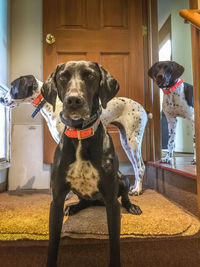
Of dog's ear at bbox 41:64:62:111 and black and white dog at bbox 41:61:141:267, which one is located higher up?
dog's ear at bbox 41:64:62:111

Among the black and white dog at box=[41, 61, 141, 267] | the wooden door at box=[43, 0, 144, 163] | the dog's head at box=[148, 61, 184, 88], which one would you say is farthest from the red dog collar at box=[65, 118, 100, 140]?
the wooden door at box=[43, 0, 144, 163]

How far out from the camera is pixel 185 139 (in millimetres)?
4391

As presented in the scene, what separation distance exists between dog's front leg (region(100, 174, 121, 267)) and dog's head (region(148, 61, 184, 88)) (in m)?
1.60

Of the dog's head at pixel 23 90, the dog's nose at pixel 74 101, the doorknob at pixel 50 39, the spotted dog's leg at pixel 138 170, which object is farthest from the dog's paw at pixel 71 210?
the doorknob at pixel 50 39

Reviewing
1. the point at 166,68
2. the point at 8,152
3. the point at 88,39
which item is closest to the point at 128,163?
the point at 166,68

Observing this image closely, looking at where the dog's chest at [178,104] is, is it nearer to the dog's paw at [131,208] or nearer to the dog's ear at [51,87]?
the dog's paw at [131,208]

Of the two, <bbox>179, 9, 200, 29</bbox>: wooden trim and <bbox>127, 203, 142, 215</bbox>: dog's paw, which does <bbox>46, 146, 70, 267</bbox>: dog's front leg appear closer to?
<bbox>127, 203, 142, 215</bbox>: dog's paw

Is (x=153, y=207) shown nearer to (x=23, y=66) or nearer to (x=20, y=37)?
(x=23, y=66)

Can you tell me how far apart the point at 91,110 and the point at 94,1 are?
7.69 feet

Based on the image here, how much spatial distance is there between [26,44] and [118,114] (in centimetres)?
161

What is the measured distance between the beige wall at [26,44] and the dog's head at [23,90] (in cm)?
70

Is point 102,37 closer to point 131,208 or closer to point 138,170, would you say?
point 138,170

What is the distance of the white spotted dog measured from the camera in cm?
213

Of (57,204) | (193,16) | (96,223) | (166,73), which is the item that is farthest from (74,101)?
(166,73)
